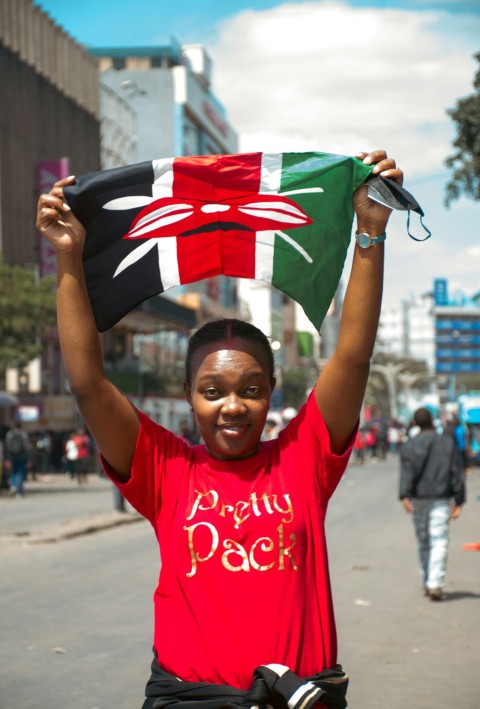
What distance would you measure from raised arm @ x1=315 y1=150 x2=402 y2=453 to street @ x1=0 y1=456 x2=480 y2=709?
13.0 ft

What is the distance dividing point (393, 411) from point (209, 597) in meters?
112

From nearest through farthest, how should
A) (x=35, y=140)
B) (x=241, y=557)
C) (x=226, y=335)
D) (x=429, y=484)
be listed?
1. (x=241, y=557)
2. (x=226, y=335)
3. (x=429, y=484)
4. (x=35, y=140)

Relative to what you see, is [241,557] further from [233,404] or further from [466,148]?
[466,148]

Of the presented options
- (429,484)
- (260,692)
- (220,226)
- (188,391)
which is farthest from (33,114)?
(260,692)

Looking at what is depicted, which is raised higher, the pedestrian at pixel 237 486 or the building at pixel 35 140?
the building at pixel 35 140

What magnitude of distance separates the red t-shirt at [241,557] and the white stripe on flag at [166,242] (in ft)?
2.05

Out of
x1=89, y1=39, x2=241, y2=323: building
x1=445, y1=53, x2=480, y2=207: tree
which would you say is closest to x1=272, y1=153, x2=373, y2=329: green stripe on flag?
x1=445, y1=53, x2=480, y2=207: tree

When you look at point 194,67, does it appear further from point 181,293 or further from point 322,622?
point 322,622

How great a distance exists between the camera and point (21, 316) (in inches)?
1298

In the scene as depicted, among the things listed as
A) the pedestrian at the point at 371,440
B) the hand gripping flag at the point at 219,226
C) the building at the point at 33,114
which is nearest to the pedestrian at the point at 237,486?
the hand gripping flag at the point at 219,226

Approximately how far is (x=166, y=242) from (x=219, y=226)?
0.19 m

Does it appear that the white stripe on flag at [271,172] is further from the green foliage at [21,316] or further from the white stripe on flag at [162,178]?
the green foliage at [21,316]

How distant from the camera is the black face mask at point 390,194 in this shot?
3084mm

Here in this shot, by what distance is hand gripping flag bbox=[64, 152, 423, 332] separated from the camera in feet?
11.1
